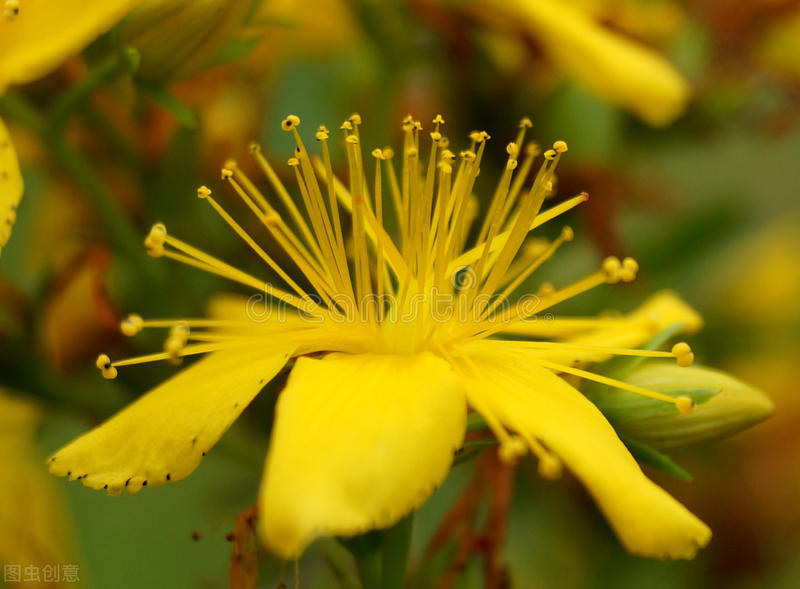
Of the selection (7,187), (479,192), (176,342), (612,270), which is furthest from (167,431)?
(479,192)

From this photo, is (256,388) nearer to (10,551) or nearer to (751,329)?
(10,551)

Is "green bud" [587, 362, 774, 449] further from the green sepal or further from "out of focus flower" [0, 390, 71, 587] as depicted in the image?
"out of focus flower" [0, 390, 71, 587]

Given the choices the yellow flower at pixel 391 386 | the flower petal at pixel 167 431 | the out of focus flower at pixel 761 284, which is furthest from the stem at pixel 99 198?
the out of focus flower at pixel 761 284

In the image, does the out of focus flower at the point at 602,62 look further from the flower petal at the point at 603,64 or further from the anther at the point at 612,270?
the anther at the point at 612,270

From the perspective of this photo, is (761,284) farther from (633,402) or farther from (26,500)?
(26,500)

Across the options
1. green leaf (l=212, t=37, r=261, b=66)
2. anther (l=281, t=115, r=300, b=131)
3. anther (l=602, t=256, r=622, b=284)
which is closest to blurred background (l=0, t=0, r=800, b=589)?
green leaf (l=212, t=37, r=261, b=66)

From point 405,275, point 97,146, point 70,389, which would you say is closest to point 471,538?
point 405,275
